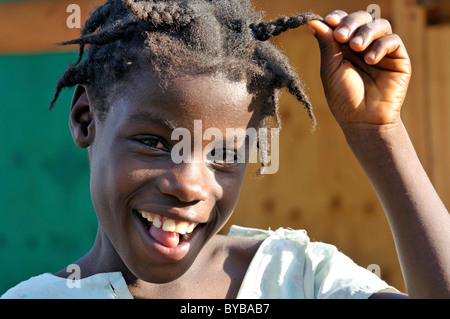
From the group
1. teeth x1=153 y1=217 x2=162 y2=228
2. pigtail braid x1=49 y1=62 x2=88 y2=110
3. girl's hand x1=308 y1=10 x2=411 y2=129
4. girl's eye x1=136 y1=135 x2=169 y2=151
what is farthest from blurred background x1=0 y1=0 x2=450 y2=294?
teeth x1=153 y1=217 x2=162 y2=228

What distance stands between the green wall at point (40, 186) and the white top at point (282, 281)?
2.86 meters

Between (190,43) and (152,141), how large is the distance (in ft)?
1.05

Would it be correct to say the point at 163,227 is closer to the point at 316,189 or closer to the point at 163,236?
the point at 163,236

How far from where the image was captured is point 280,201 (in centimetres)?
554

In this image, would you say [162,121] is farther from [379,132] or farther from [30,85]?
[30,85]

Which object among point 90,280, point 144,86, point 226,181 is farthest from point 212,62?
point 90,280

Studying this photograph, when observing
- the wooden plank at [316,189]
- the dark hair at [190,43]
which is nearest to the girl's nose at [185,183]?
the dark hair at [190,43]

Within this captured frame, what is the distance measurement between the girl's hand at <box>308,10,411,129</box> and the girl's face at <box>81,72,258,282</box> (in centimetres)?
29

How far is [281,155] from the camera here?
217 inches

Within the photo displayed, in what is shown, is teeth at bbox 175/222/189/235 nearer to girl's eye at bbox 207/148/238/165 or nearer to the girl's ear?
girl's eye at bbox 207/148/238/165

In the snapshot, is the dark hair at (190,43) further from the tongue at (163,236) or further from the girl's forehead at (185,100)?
the tongue at (163,236)

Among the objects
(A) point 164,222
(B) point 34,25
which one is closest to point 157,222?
(A) point 164,222

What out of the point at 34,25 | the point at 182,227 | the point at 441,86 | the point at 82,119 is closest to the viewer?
the point at 182,227
